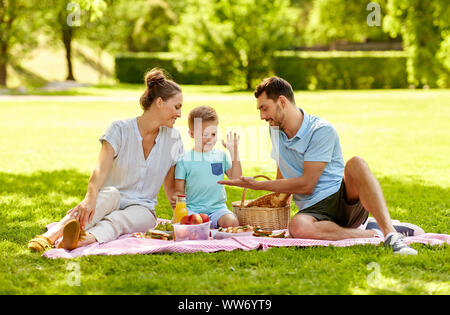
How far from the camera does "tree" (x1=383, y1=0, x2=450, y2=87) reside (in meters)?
27.4

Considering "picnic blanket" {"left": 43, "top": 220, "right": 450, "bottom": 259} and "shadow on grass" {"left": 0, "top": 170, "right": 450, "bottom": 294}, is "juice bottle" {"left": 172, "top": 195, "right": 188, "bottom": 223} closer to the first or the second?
"picnic blanket" {"left": 43, "top": 220, "right": 450, "bottom": 259}

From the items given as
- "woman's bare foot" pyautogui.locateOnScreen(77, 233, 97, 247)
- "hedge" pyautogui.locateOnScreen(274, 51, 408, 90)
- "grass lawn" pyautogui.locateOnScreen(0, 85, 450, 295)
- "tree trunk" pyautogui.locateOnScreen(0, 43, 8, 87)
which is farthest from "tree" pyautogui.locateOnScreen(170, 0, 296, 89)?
"woman's bare foot" pyautogui.locateOnScreen(77, 233, 97, 247)

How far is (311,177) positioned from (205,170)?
106 cm

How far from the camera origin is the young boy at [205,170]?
522 cm

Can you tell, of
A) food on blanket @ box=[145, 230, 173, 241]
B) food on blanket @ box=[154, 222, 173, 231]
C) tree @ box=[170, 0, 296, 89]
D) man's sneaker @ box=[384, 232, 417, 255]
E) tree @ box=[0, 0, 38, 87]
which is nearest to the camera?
man's sneaker @ box=[384, 232, 417, 255]

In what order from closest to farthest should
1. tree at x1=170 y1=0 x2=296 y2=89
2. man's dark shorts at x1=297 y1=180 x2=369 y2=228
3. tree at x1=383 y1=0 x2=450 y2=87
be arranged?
man's dark shorts at x1=297 y1=180 x2=369 y2=228 < tree at x1=383 y1=0 x2=450 y2=87 < tree at x1=170 y1=0 x2=296 y2=89

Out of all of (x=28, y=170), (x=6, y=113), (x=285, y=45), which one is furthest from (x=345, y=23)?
(x=28, y=170)

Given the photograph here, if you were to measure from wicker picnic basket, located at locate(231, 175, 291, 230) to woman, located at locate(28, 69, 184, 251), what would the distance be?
741 millimetres

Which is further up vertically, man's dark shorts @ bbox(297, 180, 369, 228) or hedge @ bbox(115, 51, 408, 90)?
hedge @ bbox(115, 51, 408, 90)

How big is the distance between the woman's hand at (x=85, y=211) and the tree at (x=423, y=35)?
2458 centimetres

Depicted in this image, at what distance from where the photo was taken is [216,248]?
4.48 meters

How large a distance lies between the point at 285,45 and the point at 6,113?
1702cm

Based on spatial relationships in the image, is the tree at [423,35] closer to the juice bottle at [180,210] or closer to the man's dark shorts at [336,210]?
the man's dark shorts at [336,210]

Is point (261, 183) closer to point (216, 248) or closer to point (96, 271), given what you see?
point (216, 248)
